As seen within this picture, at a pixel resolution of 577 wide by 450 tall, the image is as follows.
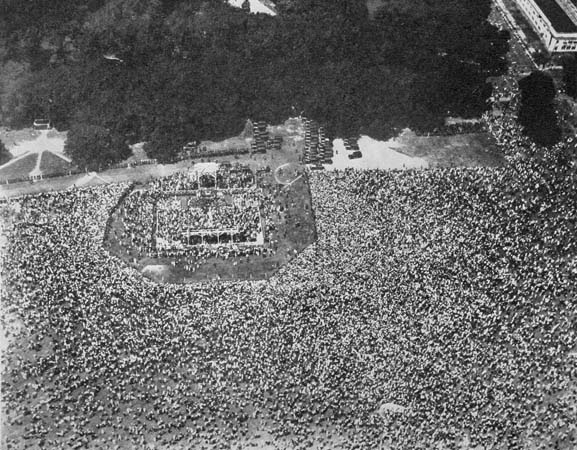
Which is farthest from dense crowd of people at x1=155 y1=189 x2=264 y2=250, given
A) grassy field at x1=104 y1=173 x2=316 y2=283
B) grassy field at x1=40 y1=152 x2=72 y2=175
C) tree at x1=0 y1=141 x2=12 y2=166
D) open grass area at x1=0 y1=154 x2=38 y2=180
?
tree at x1=0 y1=141 x2=12 y2=166

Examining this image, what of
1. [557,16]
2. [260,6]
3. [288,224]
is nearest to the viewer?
[288,224]

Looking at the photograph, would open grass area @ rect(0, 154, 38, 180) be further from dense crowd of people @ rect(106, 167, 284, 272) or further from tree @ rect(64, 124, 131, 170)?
dense crowd of people @ rect(106, 167, 284, 272)

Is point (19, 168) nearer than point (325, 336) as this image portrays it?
No

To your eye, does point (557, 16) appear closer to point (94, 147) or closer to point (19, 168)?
point (94, 147)

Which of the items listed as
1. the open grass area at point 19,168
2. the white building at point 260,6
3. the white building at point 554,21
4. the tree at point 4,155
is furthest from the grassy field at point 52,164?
the white building at point 554,21

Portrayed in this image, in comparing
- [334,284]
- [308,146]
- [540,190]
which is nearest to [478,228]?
[540,190]

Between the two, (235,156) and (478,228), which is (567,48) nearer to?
(478,228)

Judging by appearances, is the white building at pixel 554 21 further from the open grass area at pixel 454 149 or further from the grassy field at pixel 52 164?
the grassy field at pixel 52 164

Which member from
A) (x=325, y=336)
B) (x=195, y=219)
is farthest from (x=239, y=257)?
(x=325, y=336)
